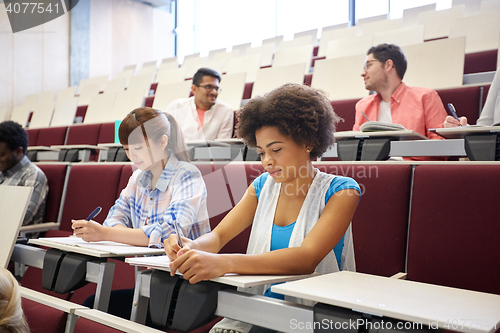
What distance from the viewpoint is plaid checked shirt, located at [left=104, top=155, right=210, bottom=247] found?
688mm

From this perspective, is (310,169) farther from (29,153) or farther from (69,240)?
(29,153)

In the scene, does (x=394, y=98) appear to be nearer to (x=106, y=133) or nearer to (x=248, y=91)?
(x=248, y=91)

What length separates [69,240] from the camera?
66 centimetres

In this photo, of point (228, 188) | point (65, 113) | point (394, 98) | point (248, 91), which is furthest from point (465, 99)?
point (65, 113)

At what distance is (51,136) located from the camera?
234 centimetres

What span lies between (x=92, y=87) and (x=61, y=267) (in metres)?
2.61

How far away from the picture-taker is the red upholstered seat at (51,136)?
2.28 m

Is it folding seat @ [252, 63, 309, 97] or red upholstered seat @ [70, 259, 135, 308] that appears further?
folding seat @ [252, 63, 309, 97]

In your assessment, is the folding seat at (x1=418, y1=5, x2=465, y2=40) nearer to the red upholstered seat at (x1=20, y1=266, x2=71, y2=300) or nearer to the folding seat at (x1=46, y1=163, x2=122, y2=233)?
the folding seat at (x1=46, y1=163, x2=122, y2=233)

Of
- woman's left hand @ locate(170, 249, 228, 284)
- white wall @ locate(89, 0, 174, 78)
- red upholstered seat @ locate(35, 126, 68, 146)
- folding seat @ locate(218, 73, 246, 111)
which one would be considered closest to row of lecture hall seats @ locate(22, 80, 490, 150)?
red upholstered seat @ locate(35, 126, 68, 146)

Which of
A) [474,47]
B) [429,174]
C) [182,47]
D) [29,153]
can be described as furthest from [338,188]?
[182,47]

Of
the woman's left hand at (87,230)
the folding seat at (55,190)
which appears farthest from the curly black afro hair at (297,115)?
the folding seat at (55,190)

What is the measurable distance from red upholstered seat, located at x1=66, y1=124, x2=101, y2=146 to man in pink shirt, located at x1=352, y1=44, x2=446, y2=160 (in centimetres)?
145

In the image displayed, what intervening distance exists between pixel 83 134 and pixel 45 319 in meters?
1.78
